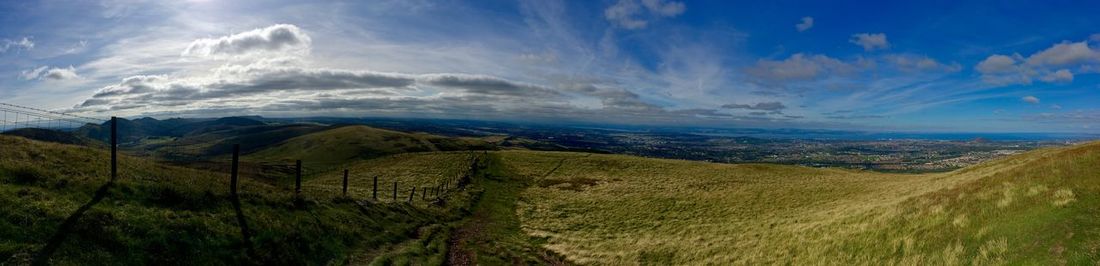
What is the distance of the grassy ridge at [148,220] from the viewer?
12555mm

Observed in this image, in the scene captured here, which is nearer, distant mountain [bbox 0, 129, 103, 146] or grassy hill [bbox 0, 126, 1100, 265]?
grassy hill [bbox 0, 126, 1100, 265]

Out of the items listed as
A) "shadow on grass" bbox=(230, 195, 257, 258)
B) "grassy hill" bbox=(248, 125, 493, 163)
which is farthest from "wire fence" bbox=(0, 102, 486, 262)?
"grassy hill" bbox=(248, 125, 493, 163)

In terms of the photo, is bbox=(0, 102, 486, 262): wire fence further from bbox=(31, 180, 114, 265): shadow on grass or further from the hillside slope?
the hillside slope

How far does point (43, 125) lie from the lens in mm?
37000

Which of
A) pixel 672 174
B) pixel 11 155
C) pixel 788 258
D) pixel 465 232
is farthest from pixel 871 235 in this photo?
pixel 672 174

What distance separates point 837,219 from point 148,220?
33502 mm

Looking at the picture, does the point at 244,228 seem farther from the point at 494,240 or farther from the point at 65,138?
the point at 65,138

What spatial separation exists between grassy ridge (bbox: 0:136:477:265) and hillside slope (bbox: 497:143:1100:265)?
14.1m

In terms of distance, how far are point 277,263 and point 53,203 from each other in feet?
22.0

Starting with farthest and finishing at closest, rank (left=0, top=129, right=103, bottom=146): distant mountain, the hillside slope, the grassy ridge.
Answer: (left=0, top=129, right=103, bottom=146): distant mountain → the hillside slope → the grassy ridge

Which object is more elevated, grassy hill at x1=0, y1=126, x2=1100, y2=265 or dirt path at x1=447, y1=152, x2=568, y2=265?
grassy hill at x1=0, y1=126, x2=1100, y2=265

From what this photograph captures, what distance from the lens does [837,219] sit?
87.7 feet

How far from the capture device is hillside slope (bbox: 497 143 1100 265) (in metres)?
15.7

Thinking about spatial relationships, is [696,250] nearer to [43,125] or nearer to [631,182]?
[631,182]
